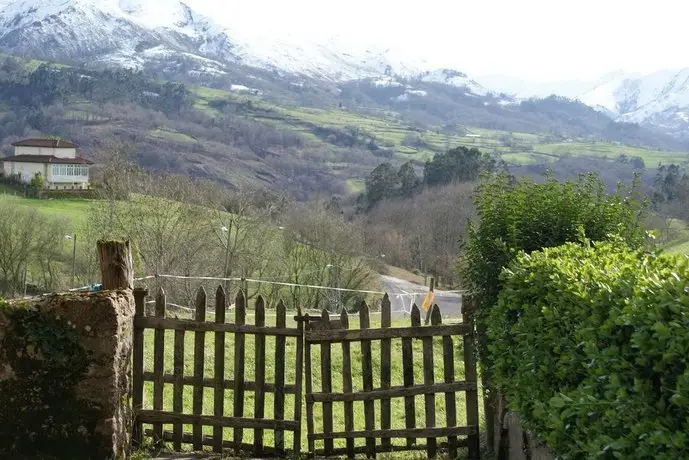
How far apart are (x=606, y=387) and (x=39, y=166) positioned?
102716mm

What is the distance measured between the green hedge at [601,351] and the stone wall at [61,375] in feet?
13.0

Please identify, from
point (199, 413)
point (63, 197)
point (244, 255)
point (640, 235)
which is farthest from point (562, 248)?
point (63, 197)

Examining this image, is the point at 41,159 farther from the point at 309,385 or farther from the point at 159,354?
the point at 309,385

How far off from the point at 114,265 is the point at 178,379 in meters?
1.44

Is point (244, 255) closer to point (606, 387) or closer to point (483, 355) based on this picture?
point (483, 355)

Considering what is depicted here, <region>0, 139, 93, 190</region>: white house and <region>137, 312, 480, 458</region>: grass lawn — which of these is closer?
<region>137, 312, 480, 458</region>: grass lawn

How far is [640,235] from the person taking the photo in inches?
325

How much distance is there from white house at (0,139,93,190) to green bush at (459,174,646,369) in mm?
90577

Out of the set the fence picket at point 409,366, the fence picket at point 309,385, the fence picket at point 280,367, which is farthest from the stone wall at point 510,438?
the fence picket at point 280,367

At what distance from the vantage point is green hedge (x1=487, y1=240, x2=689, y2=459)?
3.73m

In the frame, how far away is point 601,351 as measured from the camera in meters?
4.43

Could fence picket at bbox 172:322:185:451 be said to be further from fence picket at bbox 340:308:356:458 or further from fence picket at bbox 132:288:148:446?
fence picket at bbox 340:308:356:458

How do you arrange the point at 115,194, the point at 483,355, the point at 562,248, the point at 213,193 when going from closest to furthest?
1. the point at 562,248
2. the point at 483,355
3. the point at 115,194
4. the point at 213,193

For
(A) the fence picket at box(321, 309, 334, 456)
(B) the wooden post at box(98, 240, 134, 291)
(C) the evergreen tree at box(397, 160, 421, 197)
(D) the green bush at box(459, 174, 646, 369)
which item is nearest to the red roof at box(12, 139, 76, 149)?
(C) the evergreen tree at box(397, 160, 421, 197)
